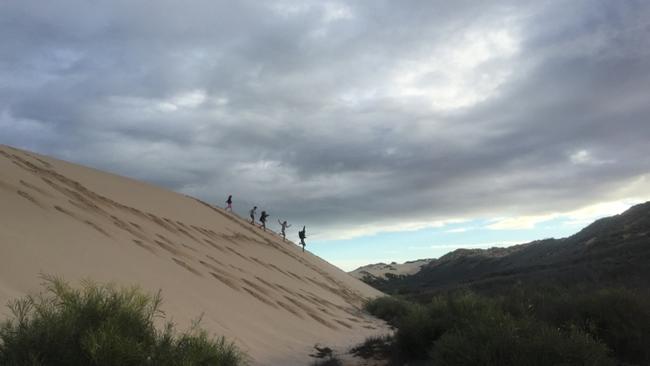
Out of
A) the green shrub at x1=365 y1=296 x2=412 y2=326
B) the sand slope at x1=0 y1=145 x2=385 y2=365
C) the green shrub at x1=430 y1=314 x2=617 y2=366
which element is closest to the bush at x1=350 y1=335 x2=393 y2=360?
the sand slope at x1=0 y1=145 x2=385 y2=365

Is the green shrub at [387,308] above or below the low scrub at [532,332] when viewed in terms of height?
below

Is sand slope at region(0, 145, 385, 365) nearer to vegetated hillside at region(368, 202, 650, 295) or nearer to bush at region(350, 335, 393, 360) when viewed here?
bush at region(350, 335, 393, 360)

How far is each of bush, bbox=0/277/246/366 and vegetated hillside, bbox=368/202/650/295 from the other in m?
11.6

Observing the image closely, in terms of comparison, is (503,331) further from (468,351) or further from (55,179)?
(55,179)

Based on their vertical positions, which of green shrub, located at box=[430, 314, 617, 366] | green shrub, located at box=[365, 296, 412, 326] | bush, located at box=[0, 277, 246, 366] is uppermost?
bush, located at box=[0, 277, 246, 366]

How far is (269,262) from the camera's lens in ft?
78.0

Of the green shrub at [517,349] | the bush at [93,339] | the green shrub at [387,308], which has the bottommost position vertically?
the green shrub at [387,308]

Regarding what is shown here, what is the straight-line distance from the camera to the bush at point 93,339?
14.8ft

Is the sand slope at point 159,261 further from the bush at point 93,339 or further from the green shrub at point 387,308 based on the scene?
the bush at point 93,339

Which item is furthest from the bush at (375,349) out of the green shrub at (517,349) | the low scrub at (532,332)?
the green shrub at (517,349)

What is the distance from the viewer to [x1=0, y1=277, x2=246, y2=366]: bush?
14.8 ft

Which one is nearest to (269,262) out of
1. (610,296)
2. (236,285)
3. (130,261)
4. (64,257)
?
(236,285)

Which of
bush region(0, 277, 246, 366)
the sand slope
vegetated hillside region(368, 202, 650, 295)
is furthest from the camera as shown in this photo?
vegetated hillside region(368, 202, 650, 295)

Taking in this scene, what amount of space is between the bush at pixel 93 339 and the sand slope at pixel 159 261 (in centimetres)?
176
